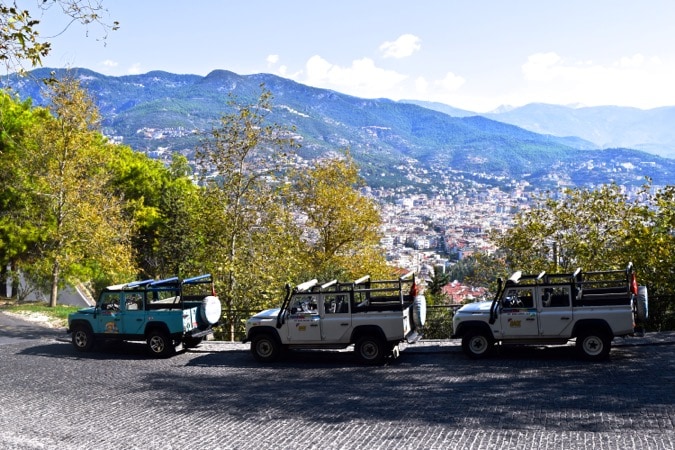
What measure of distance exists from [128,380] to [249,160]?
1429 centimetres

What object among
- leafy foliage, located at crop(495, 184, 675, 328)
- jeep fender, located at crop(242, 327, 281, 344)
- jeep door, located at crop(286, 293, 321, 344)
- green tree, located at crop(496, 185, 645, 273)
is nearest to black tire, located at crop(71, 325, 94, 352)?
jeep fender, located at crop(242, 327, 281, 344)

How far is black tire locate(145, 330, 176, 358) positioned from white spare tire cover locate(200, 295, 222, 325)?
1.16 metres

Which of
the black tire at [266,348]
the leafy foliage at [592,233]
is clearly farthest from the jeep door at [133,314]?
the leafy foliage at [592,233]

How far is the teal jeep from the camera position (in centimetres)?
1777

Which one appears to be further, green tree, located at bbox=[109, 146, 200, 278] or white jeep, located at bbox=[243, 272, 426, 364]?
green tree, located at bbox=[109, 146, 200, 278]

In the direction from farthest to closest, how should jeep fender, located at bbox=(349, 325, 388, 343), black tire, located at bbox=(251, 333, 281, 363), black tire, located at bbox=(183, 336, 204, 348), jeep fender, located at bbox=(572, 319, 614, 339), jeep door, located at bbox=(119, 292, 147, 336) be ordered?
black tire, located at bbox=(183, 336, 204, 348) < jeep door, located at bbox=(119, 292, 147, 336) < black tire, located at bbox=(251, 333, 281, 363) < jeep fender, located at bbox=(349, 325, 388, 343) < jeep fender, located at bbox=(572, 319, 614, 339)

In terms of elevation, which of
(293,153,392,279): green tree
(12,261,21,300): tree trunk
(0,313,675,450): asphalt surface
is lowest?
(0,313,675,450): asphalt surface

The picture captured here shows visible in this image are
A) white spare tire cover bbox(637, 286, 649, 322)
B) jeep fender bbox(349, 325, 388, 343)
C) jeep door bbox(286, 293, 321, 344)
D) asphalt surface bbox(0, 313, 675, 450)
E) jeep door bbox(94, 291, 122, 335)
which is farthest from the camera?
jeep door bbox(94, 291, 122, 335)

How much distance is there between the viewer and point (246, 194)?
90.3 ft

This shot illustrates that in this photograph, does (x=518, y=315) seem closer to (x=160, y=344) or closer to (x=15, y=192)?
(x=160, y=344)

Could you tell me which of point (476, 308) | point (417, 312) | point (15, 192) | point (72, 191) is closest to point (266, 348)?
point (417, 312)

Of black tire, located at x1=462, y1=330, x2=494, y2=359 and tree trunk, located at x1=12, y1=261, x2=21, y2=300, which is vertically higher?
tree trunk, located at x1=12, y1=261, x2=21, y2=300

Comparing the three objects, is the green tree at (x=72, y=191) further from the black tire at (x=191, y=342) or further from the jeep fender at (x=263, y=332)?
the jeep fender at (x=263, y=332)

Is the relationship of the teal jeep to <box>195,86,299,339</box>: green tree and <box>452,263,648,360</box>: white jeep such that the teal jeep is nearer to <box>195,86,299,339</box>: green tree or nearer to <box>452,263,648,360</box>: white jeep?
<box>452,263,648,360</box>: white jeep
